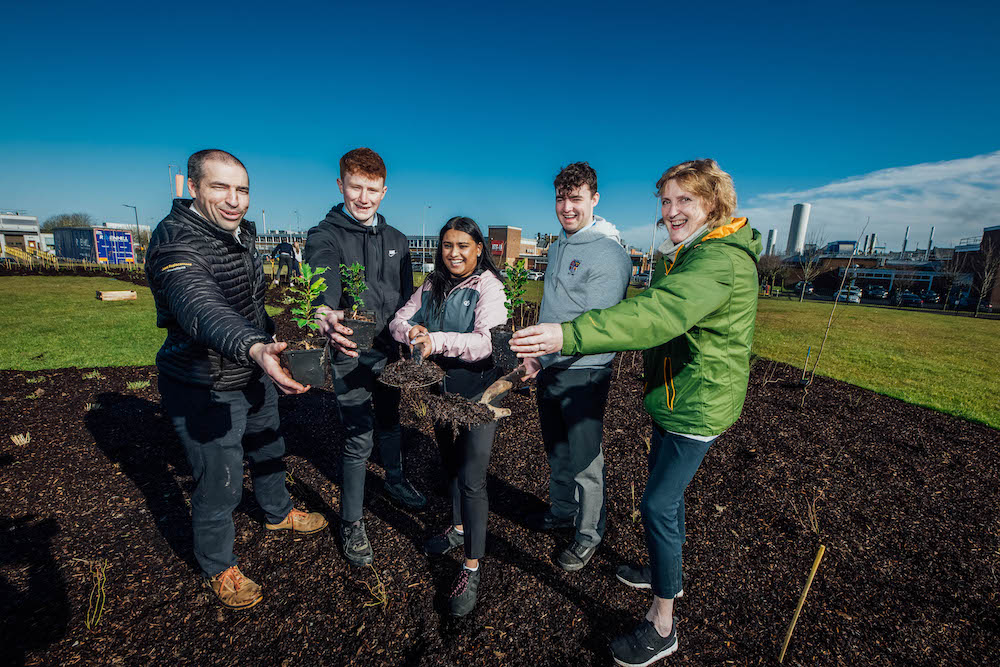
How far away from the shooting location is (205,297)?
1.88 m

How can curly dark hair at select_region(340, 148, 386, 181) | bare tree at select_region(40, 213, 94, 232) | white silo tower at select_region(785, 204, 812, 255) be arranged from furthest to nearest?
white silo tower at select_region(785, 204, 812, 255) < bare tree at select_region(40, 213, 94, 232) < curly dark hair at select_region(340, 148, 386, 181)

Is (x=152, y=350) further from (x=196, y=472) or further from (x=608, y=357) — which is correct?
(x=608, y=357)

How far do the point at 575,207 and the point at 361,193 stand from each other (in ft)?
4.88

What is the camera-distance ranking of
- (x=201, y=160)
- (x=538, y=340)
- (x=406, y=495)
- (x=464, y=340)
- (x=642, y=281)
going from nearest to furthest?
(x=538, y=340)
(x=201, y=160)
(x=464, y=340)
(x=406, y=495)
(x=642, y=281)

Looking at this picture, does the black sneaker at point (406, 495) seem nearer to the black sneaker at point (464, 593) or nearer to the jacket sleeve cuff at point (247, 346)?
the black sneaker at point (464, 593)

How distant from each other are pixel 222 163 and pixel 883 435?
24.1 feet

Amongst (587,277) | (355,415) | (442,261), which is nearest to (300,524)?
(355,415)

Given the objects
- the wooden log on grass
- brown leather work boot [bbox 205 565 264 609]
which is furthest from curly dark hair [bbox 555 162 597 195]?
the wooden log on grass

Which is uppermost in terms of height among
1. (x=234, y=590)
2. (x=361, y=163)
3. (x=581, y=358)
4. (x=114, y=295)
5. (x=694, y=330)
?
(x=361, y=163)

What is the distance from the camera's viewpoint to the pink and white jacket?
245 cm

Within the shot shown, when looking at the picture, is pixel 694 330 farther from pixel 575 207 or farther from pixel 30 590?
pixel 30 590

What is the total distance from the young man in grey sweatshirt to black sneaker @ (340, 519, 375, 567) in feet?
4.45

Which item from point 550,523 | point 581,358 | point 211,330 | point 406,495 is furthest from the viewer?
point 406,495

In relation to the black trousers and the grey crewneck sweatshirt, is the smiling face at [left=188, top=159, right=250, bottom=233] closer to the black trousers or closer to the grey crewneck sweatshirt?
the black trousers
